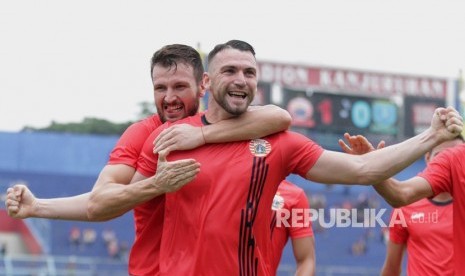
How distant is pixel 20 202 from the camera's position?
238 inches

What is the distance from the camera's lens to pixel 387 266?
806 cm

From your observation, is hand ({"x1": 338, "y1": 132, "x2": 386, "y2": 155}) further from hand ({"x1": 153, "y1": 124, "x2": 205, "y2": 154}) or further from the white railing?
the white railing


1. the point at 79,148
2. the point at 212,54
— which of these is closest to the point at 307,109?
the point at 79,148

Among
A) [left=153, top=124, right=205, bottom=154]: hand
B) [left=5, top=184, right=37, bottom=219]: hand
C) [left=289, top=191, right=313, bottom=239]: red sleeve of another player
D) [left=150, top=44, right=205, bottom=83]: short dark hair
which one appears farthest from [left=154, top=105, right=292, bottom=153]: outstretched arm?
[left=289, top=191, right=313, bottom=239]: red sleeve of another player

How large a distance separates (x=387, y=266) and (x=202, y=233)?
3184 mm

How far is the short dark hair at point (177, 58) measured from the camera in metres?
6.04

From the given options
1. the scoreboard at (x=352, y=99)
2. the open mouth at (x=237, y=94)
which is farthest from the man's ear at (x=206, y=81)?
the scoreboard at (x=352, y=99)

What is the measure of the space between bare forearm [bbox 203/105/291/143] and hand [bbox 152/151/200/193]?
1.03ft

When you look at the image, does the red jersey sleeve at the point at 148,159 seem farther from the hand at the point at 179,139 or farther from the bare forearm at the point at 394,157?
the bare forearm at the point at 394,157

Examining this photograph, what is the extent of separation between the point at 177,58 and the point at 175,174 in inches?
45.4

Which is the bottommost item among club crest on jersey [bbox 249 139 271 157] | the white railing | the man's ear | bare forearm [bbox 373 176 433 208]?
the white railing

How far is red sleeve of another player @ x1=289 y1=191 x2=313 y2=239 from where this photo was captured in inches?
304

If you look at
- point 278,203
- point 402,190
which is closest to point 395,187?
point 402,190

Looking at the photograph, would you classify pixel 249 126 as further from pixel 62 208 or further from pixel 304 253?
pixel 304 253
